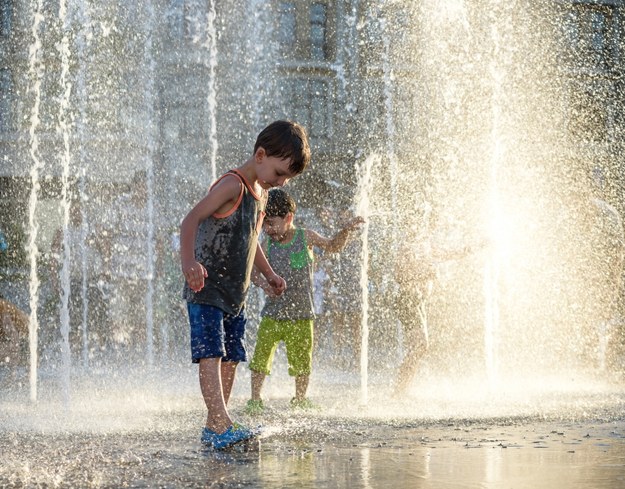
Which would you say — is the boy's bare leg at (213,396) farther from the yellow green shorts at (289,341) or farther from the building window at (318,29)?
the building window at (318,29)

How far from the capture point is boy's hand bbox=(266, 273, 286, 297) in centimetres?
458

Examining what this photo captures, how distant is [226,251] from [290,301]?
1774 millimetres

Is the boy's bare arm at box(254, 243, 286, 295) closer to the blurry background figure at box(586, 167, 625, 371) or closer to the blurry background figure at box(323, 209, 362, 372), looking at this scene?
the blurry background figure at box(586, 167, 625, 371)

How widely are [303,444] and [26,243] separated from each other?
59.7 ft

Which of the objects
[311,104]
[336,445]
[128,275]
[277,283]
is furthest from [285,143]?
[311,104]

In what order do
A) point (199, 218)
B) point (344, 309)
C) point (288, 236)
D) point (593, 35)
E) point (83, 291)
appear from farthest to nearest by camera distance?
1. point (593, 35)
2. point (83, 291)
3. point (344, 309)
4. point (288, 236)
5. point (199, 218)

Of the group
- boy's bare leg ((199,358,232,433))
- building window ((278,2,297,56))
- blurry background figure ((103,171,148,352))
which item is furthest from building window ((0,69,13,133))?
boy's bare leg ((199,358,232,433))

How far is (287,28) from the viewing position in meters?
27.3

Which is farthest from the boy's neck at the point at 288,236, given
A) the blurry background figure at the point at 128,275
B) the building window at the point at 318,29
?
the building window at the point at 318,29

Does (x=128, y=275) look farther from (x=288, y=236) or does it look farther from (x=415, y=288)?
(x=288, y=236)

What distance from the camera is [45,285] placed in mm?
16609

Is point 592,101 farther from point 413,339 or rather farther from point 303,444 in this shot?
point 303,444

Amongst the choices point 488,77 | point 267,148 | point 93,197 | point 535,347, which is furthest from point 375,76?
point 267,148

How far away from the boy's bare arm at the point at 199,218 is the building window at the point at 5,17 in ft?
70.7
